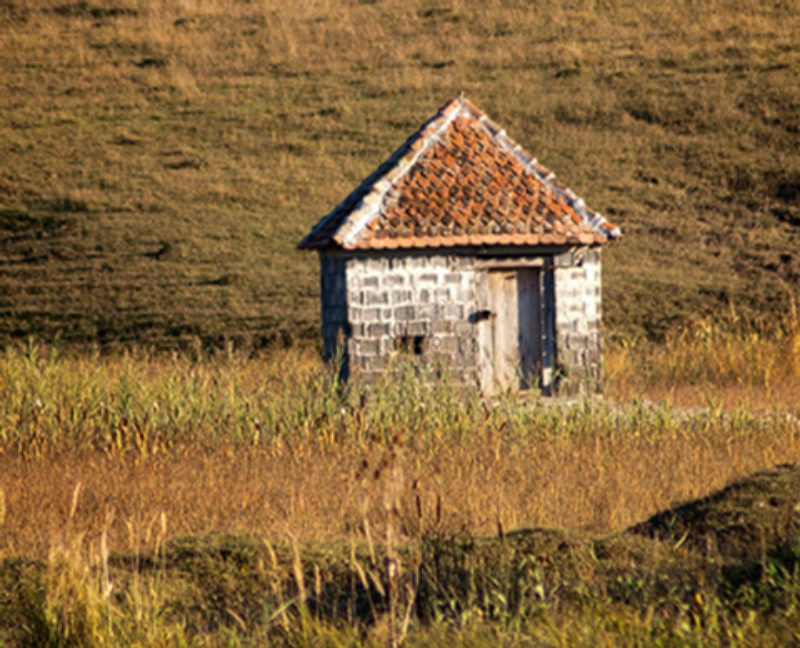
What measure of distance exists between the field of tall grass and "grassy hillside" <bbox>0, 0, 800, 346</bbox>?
29.6 ft

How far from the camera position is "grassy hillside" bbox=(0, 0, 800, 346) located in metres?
26.9

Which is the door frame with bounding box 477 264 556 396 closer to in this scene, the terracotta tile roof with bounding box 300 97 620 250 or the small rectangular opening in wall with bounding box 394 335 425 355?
the terracotta tile roof with bounding box 300 97 620 250

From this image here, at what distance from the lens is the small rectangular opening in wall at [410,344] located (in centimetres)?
1620

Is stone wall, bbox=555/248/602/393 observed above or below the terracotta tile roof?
below

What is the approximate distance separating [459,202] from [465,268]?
3.16 feet

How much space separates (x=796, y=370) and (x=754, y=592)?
1293cm

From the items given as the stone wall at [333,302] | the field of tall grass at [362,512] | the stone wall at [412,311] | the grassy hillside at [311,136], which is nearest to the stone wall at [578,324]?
the field of tall grass at [362,512]

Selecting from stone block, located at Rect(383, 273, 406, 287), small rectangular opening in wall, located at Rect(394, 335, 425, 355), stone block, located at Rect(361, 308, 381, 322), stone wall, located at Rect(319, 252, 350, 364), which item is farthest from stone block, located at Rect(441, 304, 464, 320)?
stone wall, located at Rect(319, 252, 350, 364)

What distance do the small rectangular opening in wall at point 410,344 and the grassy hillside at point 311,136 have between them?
302 inches

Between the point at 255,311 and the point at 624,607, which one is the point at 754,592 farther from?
the point at 255,311

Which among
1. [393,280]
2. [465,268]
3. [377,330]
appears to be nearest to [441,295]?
[465,268]

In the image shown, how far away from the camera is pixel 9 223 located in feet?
98.9

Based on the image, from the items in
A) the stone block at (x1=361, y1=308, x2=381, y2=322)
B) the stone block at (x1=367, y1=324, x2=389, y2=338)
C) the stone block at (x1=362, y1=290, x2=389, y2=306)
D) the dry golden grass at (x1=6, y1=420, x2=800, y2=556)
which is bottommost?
the dry golden grass at (x1=6, y1=420, x2=800, y2=556)

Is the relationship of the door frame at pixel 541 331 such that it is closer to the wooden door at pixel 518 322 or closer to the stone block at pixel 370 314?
the wooden door at pixel 518 322
